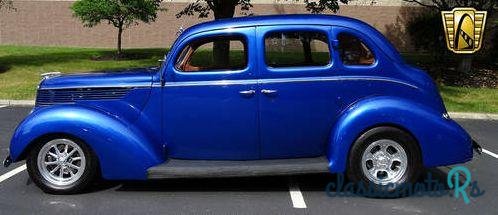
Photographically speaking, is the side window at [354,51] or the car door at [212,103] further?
the side window at [354,51]

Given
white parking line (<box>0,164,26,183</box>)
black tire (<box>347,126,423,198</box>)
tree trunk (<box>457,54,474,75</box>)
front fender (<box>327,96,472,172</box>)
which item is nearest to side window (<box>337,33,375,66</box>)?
front fender (<box>327,96,472,172</box>)

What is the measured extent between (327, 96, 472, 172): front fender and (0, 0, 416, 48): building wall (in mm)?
20090

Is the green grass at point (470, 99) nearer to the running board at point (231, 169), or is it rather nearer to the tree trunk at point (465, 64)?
the tree trunk at point (465, 64)

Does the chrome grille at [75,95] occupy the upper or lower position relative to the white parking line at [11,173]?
upper

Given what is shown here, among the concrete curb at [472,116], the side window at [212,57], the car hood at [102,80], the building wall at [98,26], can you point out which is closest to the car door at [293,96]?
the side window at [212,57]

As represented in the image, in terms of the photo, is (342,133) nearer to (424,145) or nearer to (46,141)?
(424,145)

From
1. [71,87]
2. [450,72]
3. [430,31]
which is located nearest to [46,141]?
[71,87]

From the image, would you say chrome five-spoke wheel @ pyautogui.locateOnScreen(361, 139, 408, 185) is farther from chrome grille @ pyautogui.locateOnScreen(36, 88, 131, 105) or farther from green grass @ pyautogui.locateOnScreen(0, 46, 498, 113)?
green grass @ pyautogui.locateOnScreen(0, 46, 498, 113)

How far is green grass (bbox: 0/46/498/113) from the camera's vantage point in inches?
506

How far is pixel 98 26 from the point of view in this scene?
2609 cm

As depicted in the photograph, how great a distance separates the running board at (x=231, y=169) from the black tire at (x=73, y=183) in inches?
22.8

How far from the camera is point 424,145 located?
5.78 meters

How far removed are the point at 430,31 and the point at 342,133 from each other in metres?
13.0

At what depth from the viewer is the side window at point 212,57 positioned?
5930 mm
